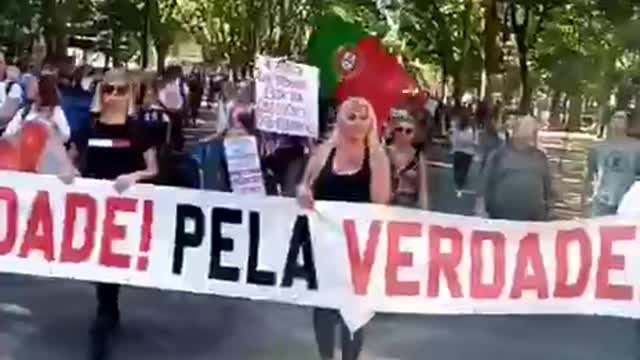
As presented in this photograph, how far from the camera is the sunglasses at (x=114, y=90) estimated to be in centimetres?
737

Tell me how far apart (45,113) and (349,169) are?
202 cm

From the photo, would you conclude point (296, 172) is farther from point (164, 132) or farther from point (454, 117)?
point (454, 117)

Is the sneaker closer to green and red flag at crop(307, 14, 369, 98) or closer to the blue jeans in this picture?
green and red flag at crop(307, 14, 369, 98)

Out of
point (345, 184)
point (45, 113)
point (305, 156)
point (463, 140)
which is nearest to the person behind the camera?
point (345, 184)

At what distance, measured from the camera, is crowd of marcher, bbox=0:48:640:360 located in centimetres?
695

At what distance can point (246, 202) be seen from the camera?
694cm

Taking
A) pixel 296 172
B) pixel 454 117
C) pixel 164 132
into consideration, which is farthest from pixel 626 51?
pixel 164 132

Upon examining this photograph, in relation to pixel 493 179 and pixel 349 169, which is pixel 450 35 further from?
pixel 349 169

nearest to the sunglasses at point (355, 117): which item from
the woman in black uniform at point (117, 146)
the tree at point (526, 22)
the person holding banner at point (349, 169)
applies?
A: the person holding banner at point (349, 169)

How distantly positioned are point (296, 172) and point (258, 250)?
300cm

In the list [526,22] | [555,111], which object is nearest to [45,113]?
[555,111]

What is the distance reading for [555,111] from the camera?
19.4 meters

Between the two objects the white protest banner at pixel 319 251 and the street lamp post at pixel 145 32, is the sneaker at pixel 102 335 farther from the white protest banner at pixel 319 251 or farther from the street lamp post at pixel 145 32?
the street lamp post at pixel 145 32

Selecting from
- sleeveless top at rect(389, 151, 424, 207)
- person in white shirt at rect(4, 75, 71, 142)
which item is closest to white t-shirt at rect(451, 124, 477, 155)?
sleeveless top at rect(389, 151, 424, 207)
